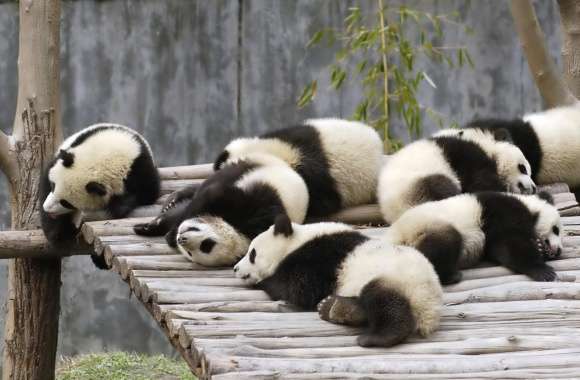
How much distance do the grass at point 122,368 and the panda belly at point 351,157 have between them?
206 centimetres

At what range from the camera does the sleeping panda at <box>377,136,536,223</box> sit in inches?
179

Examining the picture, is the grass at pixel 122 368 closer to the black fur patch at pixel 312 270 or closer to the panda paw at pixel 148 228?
the panda paw at pixel 148 228

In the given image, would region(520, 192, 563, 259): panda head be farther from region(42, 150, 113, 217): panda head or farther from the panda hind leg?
region(42, 150, 113, 217): panda head

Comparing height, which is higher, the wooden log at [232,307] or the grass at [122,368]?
the wooden log at [232,307]

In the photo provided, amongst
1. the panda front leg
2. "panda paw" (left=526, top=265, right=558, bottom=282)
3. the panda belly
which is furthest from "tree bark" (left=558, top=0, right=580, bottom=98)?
"panda paw" (left=526, top=265, right=558, bottom=282)

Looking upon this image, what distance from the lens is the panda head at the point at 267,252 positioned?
369 centimetres

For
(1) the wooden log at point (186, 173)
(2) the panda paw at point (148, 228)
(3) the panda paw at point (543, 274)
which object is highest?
(1) the wooden log at point (186, 173)

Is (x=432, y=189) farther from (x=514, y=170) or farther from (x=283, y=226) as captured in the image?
(x=283, y=226)

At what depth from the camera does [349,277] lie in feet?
11.2

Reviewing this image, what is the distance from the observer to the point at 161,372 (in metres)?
6.56

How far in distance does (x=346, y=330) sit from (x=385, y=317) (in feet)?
0.57

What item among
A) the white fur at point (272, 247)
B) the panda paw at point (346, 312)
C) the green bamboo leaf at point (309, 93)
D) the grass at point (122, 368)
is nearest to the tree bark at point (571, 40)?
the green bamboo leaf at point (309, 93)

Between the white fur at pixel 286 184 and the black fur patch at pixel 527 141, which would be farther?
the black fur patch at pixel 527 141

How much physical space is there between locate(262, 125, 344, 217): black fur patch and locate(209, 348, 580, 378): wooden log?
6.02 feet
